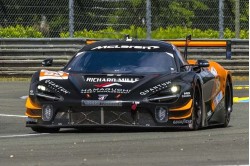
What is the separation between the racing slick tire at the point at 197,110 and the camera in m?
11.9

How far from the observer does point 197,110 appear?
12.2 meters

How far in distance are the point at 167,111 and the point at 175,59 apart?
1.46m

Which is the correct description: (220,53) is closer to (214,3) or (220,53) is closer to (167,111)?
(214,3)

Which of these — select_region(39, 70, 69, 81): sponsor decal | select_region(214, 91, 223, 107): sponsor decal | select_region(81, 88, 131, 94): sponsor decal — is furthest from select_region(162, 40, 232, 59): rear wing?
select_region(81, 88, 131, 94): sponsor decal

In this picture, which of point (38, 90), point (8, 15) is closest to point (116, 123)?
point (38, 90)

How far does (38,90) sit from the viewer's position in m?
11.9

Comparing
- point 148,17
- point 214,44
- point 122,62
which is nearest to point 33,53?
point 148,17

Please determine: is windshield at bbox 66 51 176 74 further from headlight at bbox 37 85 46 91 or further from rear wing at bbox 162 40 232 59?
rear wing at bbox 162 40 232 59

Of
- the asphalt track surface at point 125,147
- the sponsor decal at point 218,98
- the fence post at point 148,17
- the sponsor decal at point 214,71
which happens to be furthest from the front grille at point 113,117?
the fence post at point 148,17

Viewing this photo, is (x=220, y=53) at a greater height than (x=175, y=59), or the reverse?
(x=175, y=59)

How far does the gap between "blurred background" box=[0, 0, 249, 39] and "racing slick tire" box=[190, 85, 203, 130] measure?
35.5 feet

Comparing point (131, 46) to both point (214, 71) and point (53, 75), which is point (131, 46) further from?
point (53, 75)

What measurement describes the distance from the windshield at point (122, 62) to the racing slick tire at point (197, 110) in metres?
0.49

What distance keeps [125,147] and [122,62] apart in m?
3.15
